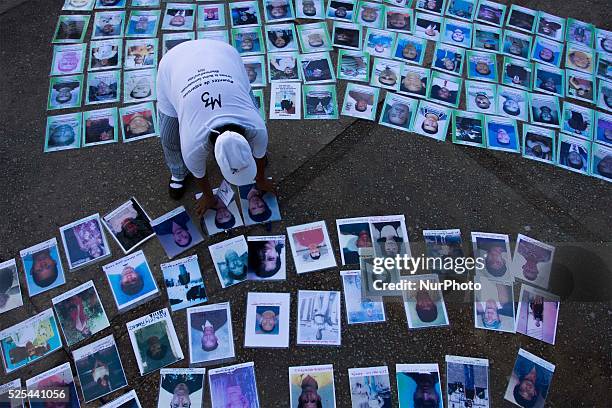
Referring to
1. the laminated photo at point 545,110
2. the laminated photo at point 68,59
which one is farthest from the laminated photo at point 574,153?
the laminated photo at point 68,59

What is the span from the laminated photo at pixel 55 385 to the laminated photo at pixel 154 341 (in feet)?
1.15

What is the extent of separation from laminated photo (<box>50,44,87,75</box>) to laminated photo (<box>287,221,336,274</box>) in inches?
81.5

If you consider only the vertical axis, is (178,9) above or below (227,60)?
below

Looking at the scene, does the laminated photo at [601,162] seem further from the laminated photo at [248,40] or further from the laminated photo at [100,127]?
the laminated photo at [100,127]

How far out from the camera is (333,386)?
2447mm

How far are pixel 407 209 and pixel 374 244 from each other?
34 cm

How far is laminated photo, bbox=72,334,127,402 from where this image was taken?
2.41 m

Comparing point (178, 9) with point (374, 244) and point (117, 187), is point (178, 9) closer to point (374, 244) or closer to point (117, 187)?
point (117, 187)

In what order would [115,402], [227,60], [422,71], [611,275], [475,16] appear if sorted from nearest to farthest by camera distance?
1. [227,60]
2. [115,402]
3. [611,275]
4. [422,71]
5. [475,16]

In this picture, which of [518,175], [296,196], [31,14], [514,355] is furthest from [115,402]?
[31,14]

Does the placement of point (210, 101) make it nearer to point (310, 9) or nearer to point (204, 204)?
point (204, 204)

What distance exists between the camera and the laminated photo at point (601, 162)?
124 inches

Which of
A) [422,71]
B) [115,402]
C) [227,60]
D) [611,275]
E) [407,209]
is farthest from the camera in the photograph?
[422,71]

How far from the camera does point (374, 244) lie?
282 cm
